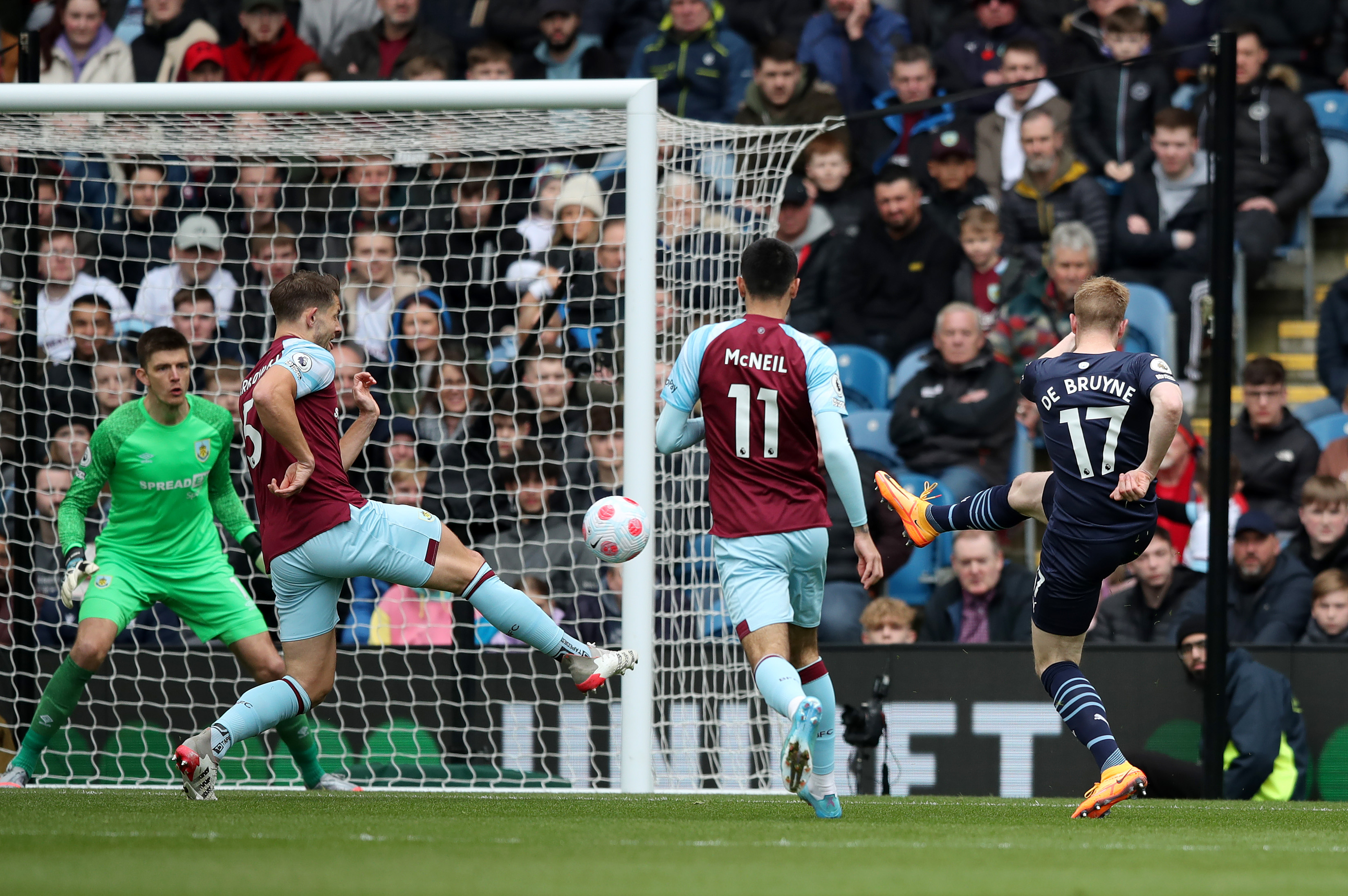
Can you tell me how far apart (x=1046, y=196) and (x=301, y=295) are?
649 cm

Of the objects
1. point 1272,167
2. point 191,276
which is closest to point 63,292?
point 191,276

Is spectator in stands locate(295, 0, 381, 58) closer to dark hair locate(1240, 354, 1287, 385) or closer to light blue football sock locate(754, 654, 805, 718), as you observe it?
dark hair locate(1240, 354, 1287, 385)

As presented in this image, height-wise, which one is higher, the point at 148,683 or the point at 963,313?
the point at 963,313

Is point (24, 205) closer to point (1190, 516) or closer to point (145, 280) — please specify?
point (145, 280)

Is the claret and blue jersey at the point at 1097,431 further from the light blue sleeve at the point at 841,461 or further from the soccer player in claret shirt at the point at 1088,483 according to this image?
the light blue sleeve at the point at 841,461

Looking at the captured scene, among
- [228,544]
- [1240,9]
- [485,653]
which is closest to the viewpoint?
[485,653]

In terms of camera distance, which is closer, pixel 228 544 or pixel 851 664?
pixel 851 664

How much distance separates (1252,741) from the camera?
8.43m

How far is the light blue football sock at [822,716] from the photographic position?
597 centimetres

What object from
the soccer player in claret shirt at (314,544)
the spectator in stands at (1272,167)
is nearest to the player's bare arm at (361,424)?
the soccer player in claret shirt at (314,544)

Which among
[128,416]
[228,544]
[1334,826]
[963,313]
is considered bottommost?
[1334,826]

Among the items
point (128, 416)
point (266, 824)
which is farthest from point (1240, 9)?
point (266, 824)

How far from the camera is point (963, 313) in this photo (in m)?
10.4

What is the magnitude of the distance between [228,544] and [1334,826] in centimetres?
674
